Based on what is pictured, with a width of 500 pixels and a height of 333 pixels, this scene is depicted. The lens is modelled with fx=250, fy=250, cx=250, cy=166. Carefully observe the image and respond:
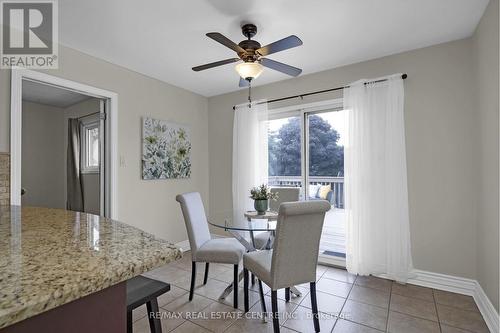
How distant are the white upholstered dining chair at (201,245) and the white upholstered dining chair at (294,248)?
1.40 feet

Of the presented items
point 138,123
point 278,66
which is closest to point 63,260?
point 278,66

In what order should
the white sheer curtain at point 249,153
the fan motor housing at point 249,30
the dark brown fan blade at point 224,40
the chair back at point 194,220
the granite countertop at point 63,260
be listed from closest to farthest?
the granite countertop at point 63,260 < the dark brown fan blade at point 224,40 < the fan motor housing at point 249,30 < the chair back at point 194,220 < the white sheer curtain at point 249,153

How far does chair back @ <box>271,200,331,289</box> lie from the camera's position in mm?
1738

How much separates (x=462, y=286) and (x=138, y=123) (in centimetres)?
403

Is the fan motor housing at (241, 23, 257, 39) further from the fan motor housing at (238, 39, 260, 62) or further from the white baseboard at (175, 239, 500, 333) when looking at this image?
the white baseboard at (175, 239, 500, 333)

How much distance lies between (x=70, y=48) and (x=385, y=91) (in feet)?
11.1

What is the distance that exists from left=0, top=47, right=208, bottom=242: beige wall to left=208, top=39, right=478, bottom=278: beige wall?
2.72 meters

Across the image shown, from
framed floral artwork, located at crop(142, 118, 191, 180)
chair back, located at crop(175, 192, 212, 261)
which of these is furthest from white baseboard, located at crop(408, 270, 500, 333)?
framed floral artwork, located at crop(142, 118, 191, 180)

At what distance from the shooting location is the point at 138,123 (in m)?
3.29

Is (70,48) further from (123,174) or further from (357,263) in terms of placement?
(357,263)

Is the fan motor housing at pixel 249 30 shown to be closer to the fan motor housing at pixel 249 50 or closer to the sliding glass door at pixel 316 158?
the fan motor housing at pixel 249 50

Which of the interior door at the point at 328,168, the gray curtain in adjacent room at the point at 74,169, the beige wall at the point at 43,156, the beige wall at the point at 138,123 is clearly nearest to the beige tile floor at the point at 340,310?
the interior door at the point at 328,168

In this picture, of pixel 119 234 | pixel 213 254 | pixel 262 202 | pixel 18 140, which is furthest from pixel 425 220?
pixel 18 140

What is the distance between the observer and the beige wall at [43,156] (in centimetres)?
435
